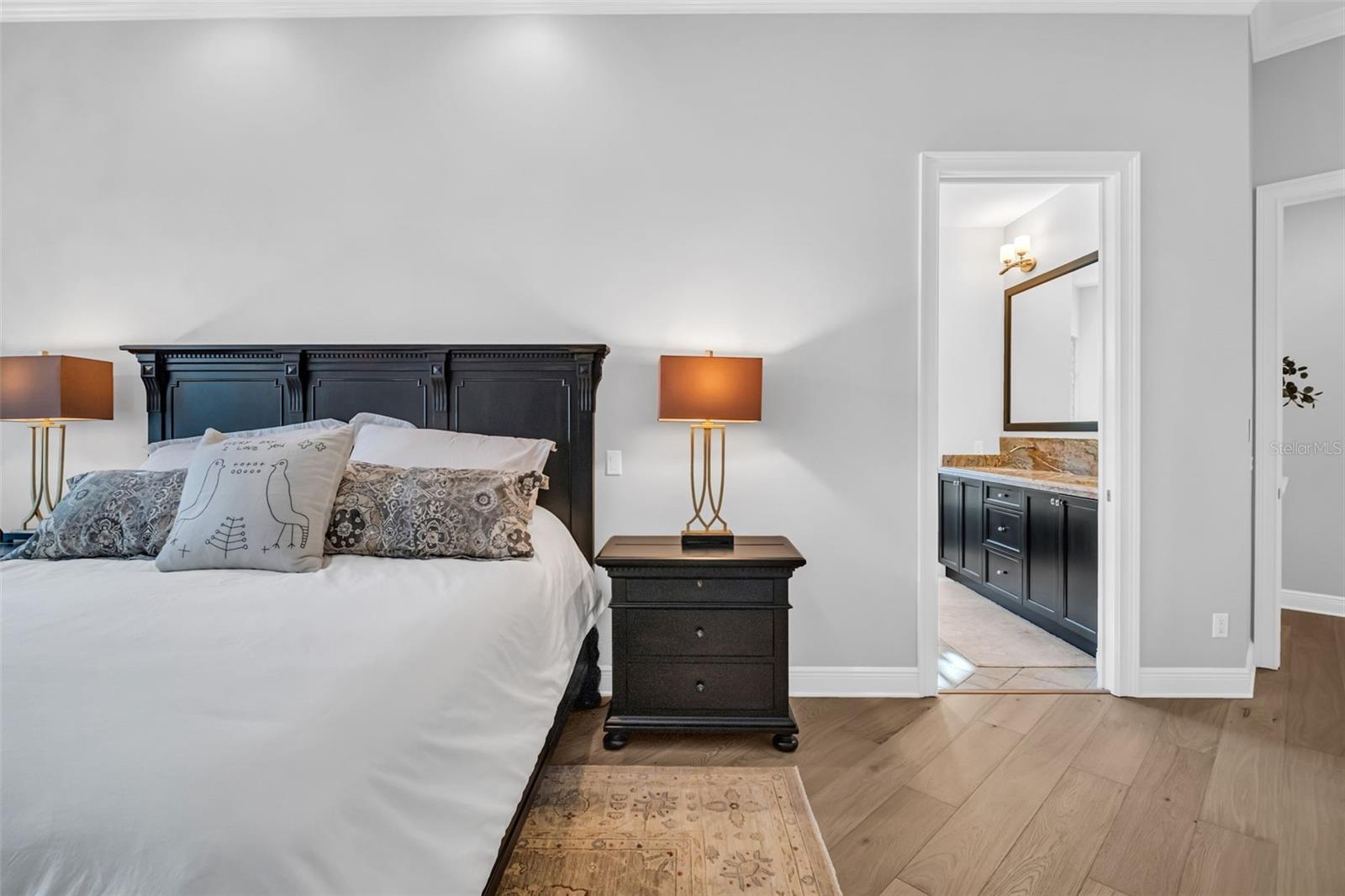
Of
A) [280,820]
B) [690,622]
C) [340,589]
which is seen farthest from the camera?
[690,622]

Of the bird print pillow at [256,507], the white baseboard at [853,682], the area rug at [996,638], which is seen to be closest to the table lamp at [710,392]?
the white baseboard at [853,682]

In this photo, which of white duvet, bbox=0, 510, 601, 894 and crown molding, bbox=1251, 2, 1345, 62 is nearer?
white duvet, bbox=0, 510, 601, 894

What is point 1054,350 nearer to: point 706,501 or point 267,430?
point 706,501

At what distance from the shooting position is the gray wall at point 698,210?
104 inches

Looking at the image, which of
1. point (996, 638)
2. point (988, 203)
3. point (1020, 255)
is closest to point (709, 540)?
point (996, 638)

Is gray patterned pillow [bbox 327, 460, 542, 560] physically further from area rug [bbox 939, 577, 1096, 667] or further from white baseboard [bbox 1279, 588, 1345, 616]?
white baseboard [bbox 1279, 588, 1345, 616]

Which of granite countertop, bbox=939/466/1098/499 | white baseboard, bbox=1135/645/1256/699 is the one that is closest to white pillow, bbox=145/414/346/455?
granite countertop, bbox=939/466/1098/499

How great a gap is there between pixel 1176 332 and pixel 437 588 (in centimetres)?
312

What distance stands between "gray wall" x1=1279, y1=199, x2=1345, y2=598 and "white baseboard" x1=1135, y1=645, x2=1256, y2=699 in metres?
2.05

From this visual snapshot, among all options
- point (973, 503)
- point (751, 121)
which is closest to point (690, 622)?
point (751, 121)

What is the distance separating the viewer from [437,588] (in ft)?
5.20

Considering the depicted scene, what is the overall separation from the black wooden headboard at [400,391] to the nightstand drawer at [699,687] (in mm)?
587

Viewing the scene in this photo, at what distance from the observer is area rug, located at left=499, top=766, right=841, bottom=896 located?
1.54 m

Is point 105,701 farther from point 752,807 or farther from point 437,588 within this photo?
point 752,807
